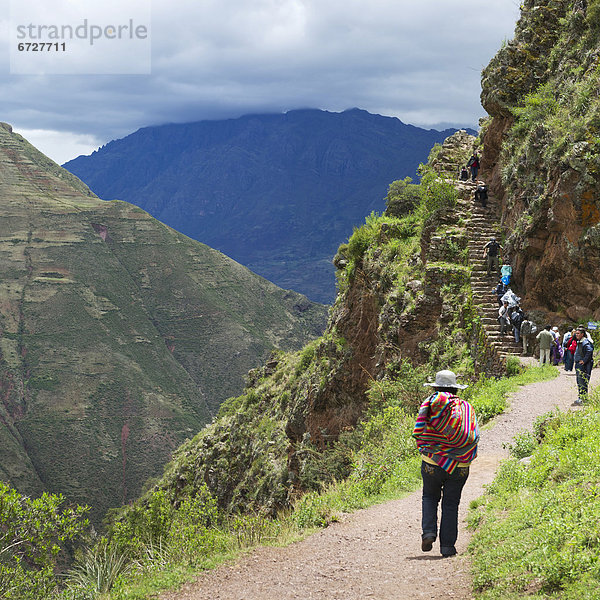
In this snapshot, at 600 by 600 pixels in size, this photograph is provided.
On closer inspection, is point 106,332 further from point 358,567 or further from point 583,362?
point 358,567

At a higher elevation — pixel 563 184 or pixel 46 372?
pixel 563 184

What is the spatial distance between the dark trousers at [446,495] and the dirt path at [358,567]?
206mm

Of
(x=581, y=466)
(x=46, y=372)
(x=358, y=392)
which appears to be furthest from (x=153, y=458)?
(x=581, y=466)

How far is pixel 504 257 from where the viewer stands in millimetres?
19766

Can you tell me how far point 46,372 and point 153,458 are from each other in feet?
85.7

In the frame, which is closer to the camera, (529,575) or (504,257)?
(529,575)

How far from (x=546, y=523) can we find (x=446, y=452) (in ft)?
3.86

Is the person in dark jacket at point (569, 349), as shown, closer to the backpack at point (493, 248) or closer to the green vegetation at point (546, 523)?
the backpack at point (493, 248)

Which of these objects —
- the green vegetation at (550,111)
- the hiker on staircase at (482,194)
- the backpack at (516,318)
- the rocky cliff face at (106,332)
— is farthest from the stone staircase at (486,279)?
the rocky cliff face at (106,332)

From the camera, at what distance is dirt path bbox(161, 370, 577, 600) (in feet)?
20.4

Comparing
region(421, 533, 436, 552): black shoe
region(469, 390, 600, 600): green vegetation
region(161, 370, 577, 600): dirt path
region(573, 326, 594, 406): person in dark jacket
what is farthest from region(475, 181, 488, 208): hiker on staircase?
region(421, 533, 436, 552): black shoe

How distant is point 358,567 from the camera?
23.4 ft

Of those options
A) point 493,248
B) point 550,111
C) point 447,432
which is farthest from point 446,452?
point 550,111

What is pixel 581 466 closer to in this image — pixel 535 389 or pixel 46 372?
pixel 535 389
